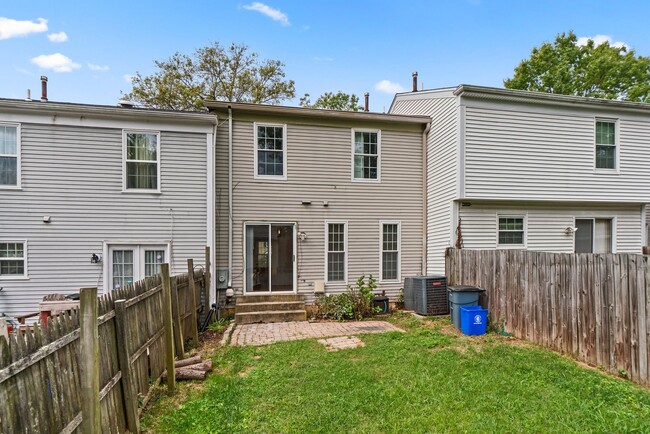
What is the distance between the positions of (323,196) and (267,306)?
3398mm

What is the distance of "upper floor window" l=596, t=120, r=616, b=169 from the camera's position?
9.30 meters

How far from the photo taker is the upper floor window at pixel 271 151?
29.7 feet

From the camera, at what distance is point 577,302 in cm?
515

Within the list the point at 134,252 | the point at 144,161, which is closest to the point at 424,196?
the point at 144,161

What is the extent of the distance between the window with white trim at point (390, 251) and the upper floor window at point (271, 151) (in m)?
3.45

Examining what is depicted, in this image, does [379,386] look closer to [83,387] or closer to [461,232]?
[83,387]

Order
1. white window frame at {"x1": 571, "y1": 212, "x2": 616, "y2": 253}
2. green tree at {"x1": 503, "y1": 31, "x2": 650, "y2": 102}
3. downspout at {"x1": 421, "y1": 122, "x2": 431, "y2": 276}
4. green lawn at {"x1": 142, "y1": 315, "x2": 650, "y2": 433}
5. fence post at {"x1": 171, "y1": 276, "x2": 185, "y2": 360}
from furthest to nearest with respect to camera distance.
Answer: green tree at {"x1": 503, "y1": 31, "x2": 650, "y2": 102} → downspout at {"x1": 421, "y1": 122, "x2": 431, "y2": 276} → white window frame at {"x1": 571, "y1": 212, "x2": 616, "y2": 253} → fence post at {"x1": 171, "y1": 276, "x2": 185, "y2": 360} → green lawn at {"x1": 142, "y1": 315, "x2": 650, "y2": 433}

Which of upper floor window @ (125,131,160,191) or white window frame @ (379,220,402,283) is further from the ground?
upper floor window @ (125,131,160,191)

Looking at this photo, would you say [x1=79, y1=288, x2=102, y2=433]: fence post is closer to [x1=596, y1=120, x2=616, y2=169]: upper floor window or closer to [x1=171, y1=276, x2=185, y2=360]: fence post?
[x1=171, y1=276, x2=185, y2=360]: fence post

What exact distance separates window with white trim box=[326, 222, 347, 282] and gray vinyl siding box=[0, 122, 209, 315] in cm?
345

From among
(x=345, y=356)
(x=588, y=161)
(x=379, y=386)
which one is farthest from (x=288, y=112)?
(x=588, y=161)

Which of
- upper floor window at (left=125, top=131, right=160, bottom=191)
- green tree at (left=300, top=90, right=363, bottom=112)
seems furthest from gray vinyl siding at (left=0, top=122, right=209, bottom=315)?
green tree at (left=300, top=90, right=363, bottom=112)

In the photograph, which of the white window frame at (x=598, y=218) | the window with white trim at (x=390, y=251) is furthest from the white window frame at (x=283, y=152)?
the white window frame at (x=598, y=218)

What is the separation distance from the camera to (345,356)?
5.32m
